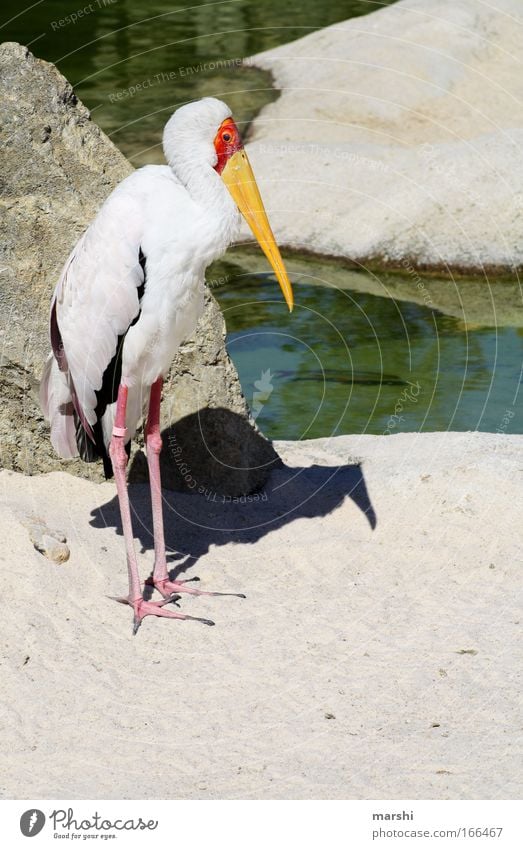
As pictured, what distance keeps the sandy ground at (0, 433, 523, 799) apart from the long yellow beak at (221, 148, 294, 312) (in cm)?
143

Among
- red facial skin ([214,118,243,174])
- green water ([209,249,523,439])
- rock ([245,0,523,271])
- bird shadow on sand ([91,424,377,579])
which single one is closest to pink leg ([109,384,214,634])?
bird shadow on sand ([91,424,377,579])

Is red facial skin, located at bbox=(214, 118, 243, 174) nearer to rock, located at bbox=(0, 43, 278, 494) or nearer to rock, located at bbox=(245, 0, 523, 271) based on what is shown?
rock, located at bbox=(0, 43, 278, 494)

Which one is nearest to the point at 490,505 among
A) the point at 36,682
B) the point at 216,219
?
the point at 216,219

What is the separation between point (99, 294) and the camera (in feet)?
19.2

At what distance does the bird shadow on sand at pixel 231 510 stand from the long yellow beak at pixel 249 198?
1425 millimetres

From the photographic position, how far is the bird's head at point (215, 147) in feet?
19.2

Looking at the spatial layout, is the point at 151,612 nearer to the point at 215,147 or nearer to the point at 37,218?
the point at 215,147

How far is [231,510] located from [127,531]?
47.4 inches

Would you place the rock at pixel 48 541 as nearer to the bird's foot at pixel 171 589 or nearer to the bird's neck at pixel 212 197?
the bird's foot at pixel 171 589

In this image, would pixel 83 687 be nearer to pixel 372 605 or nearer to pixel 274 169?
pixel 372 605

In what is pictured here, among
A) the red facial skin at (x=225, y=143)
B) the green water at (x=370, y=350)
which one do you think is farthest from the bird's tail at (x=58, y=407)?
the green water at (x=370, y=350)

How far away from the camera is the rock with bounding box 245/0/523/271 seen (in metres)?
13.0

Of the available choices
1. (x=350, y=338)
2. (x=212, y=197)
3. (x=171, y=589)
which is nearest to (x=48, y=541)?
(x=171, y=589)

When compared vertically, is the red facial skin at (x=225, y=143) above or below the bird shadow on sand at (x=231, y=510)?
above
